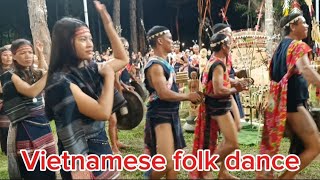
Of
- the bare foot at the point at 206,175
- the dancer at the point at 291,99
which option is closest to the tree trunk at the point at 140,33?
the bare foot at the point at 206,175

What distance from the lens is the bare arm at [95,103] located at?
7.89 ft

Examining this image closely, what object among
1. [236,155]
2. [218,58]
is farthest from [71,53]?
[236,155]

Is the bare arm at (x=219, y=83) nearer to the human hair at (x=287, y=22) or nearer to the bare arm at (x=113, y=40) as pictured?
the human hair at (x=287, y=22)

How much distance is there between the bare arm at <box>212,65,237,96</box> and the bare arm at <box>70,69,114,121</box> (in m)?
1.97

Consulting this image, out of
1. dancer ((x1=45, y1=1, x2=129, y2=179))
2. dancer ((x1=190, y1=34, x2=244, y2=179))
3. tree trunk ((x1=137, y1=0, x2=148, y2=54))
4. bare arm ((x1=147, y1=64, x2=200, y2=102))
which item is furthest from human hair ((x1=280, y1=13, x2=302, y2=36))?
tree trunk ((x1=137, y1=0, x2=148, y2=54))

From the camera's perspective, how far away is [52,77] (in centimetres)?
252

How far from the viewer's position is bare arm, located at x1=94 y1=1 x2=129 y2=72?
8.95 feet

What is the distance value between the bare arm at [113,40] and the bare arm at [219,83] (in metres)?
1.58

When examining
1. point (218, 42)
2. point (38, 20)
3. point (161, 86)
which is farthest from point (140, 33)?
point (161, 86)

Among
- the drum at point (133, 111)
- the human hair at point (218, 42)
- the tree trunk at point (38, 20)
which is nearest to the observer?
the human hair at point (218, 42)

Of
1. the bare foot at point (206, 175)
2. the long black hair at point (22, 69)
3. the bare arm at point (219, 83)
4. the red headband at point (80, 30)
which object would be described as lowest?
the bare foot at point (206, 175)

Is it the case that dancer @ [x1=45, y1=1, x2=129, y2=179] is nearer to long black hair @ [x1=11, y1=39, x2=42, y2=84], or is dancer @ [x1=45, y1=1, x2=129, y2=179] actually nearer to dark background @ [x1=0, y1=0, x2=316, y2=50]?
long black hair @ [x1=11, y1=39, x2=42, y2=84]

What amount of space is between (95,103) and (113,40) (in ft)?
1.80

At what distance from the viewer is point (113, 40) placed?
2.77m
